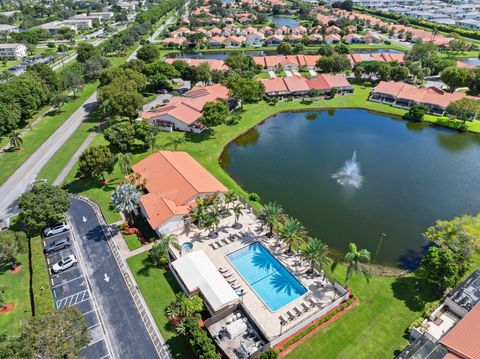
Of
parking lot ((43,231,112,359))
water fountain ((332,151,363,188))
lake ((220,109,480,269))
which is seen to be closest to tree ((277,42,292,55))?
lake ((220,109,480,269))

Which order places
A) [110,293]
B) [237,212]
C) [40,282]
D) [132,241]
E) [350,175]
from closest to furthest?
[40,282] → [110,293] → [132,241] → [237,212] → [350,175]

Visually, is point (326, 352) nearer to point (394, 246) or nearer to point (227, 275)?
point (227, 275)

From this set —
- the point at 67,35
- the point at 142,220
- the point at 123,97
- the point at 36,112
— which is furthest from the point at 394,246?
the point at 67,35

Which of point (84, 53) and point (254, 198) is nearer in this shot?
point (254, 198)

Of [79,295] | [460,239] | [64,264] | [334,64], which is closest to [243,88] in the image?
[334,64]

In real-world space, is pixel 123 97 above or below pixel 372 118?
above

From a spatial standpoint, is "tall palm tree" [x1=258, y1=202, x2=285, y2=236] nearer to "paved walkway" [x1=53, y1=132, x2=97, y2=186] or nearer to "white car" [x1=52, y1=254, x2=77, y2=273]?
"white car" [x1=52, y1=254, x2=77, y2=273]

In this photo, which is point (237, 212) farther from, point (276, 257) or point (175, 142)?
point (175, 142)
